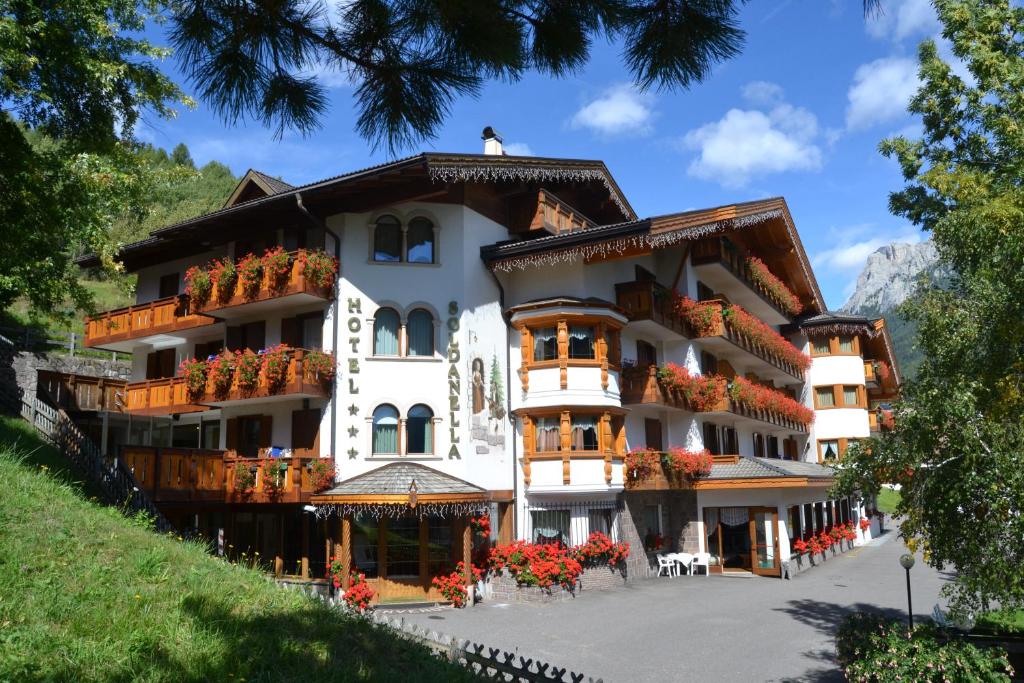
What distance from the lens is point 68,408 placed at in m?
25.4

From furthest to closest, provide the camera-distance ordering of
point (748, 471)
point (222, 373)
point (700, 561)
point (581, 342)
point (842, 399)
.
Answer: point (842, 399) < point (700, 561) < point (748, 471) < point (581, 342) < point (222, 373)

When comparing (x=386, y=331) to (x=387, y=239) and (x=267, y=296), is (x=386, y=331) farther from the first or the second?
(x=267, y=296)

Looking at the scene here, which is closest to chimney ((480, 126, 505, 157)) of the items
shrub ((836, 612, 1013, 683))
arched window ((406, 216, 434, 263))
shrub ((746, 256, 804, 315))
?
arched window ((406, 216, 434, 263))

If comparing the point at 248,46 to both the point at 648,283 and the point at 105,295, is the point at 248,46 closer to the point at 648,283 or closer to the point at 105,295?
the point at 648,283

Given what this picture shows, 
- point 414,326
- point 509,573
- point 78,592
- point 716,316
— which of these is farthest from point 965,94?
point 78,592

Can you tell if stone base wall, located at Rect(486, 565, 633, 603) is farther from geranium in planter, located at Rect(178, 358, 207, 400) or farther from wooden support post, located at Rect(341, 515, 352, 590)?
geranium in planter, located at Rect(178, 358, 207, 400)

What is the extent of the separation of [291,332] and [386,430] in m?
4.03

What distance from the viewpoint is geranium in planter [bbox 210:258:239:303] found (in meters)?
22.8

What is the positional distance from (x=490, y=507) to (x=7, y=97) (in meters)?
15.3

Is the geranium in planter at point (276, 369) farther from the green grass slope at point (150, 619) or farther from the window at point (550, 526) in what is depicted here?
the green grass slope at point (150, 619)

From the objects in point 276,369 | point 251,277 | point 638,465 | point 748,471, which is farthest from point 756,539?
point 251,277

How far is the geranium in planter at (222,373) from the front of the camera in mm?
22047

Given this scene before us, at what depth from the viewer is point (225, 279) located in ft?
74.8

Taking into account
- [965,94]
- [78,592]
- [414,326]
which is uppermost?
[965,94]
